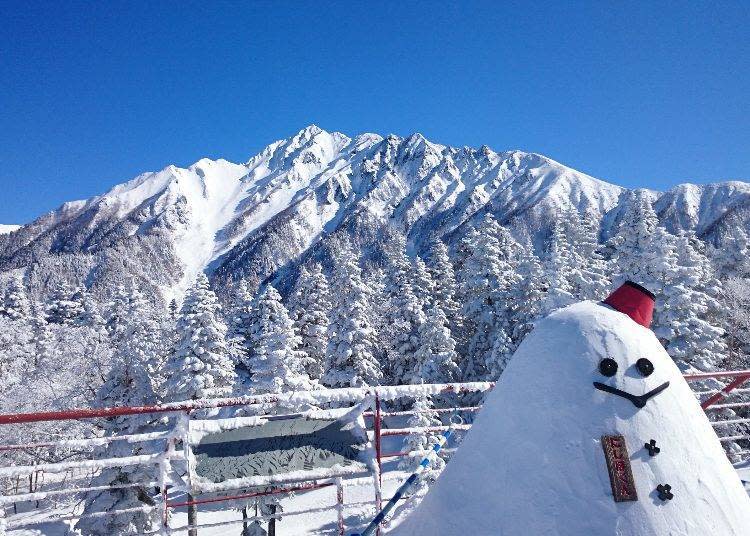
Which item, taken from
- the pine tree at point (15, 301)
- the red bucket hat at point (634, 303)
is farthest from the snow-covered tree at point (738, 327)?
the pine tree at point (15, 301)

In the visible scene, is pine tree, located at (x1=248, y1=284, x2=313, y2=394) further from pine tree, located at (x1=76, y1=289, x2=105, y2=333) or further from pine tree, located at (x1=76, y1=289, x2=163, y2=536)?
pine tree, located at (x1=76, y1=289, x2=105, y2=333)

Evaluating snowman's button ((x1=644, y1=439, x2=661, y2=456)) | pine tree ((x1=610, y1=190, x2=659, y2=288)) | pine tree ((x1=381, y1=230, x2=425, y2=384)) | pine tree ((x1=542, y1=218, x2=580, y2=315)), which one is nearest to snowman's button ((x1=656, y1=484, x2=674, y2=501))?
snowman's button ((x1=644, y1=439, x2=661, y2=456))

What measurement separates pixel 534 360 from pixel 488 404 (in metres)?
0.48

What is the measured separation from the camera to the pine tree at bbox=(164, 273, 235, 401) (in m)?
23.0

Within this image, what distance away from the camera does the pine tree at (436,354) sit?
27.4 m

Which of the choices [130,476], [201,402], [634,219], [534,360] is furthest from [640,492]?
[634,219]

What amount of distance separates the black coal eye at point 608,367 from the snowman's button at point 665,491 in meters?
0.70

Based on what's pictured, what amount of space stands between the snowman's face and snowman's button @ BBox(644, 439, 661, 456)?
0.23 m

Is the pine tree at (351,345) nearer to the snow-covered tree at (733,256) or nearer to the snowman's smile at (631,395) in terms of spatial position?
the snowman's smile at (631,395)

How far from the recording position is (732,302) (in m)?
26.6

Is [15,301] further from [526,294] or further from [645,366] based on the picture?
[645,366]

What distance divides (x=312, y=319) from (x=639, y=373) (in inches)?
1193

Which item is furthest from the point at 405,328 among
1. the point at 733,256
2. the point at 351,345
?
the point at 733,256

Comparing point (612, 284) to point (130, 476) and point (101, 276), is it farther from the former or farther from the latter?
point (101, 276)
